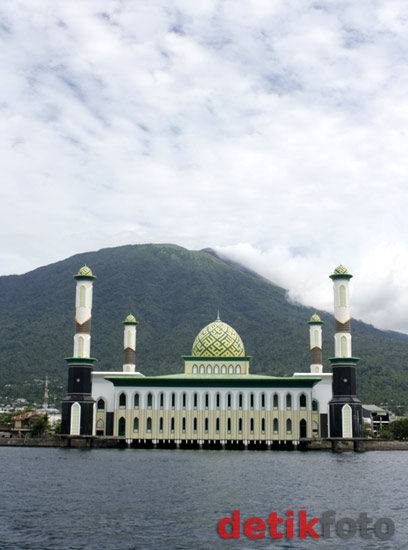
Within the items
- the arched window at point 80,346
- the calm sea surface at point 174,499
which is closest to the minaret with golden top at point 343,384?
the calm sea surface at point 174,499

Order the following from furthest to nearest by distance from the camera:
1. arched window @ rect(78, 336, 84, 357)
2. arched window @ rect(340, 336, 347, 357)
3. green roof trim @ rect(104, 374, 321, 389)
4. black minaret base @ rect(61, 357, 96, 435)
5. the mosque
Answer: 1. arched window @ rect(78, 336, 84, 357)
2. green roof trim @ rect(104, 374, 321, 389)
3. arched window @ rect(340, 336, 347, 357)
4. the mosque
5. black minaret base @ rect(61, 357, 96, 435)

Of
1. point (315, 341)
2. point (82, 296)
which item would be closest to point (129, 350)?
point (82, 296)

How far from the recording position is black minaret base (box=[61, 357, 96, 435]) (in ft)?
237

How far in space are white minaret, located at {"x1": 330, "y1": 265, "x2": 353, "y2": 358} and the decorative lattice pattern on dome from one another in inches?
489

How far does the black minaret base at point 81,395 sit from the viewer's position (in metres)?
72.1

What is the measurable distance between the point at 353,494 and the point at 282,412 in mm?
38969

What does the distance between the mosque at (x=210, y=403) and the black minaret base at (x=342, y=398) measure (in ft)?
0.31

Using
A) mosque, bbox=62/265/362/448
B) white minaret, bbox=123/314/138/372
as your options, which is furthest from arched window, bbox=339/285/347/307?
white minaret, bbox=123/314/138/372

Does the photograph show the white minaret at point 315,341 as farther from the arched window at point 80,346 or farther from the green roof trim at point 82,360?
the arched window at point 80,346

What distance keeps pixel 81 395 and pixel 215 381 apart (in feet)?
43.3

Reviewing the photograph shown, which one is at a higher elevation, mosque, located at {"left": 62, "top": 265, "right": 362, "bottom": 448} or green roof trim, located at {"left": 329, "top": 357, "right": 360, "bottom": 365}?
green roof trim, located at {"left": 329, "top": 357, "right": 360, "bottom": 365}

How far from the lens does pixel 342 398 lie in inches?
2798

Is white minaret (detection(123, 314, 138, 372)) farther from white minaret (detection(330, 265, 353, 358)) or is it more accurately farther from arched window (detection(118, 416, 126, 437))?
white minaret (detection(330, 265, 353, 358))

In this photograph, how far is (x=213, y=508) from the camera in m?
29.4
